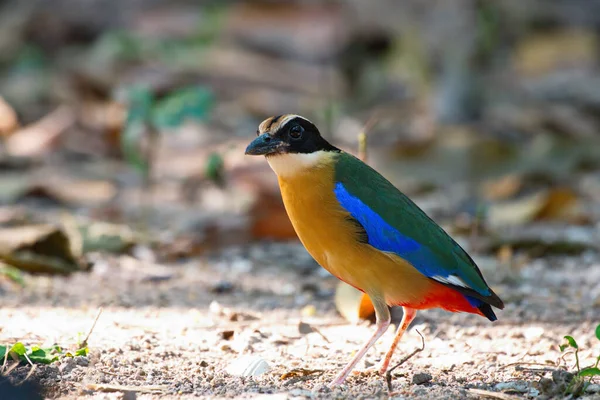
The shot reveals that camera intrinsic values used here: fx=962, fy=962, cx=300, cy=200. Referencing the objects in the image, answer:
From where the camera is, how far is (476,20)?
8.84m

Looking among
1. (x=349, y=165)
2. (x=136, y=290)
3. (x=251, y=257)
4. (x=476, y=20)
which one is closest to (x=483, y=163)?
(x=476, y=20)

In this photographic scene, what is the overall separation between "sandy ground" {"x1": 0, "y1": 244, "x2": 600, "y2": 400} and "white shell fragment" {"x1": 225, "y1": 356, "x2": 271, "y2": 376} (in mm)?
53

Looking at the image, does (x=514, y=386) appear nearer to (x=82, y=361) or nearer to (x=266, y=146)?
(x=266, y=146)

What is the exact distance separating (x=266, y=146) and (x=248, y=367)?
893 mm

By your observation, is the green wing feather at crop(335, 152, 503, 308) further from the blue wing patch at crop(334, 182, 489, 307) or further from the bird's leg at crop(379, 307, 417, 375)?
the bird's leg at crop(379, 307, 417, 375)

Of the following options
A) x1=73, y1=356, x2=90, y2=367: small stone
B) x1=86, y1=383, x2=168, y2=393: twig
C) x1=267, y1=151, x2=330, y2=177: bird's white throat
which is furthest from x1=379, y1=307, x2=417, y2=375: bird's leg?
x1=73, y1=356, x2=90, y2=367: small stone

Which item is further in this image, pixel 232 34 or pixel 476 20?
pixel 232 34

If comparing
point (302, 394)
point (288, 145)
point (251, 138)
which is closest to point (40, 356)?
point (302, 394)

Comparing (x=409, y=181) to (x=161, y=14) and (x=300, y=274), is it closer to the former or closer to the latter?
(x=300, y=274)

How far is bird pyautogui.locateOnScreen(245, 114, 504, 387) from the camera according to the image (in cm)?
376

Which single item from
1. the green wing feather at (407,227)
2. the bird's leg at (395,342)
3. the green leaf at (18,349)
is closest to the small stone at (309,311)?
the bird's leg at (395,342)

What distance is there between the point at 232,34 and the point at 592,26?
5.90 m

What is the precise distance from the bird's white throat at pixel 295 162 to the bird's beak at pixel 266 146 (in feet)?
0.11

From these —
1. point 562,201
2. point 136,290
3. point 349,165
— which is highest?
point 349,165
